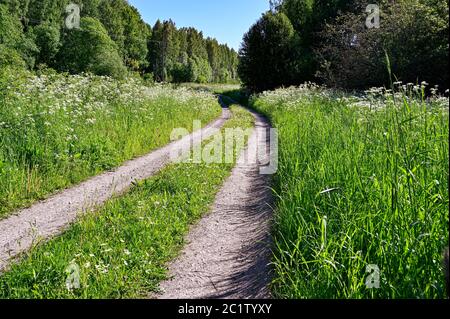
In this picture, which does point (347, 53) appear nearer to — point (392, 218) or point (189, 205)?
point (189, 205)

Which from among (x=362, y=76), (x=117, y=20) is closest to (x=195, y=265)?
(x=362, y=76)

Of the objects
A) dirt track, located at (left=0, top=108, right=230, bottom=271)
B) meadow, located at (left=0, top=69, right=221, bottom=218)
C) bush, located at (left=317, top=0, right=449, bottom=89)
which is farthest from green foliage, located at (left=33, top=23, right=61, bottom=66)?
dirt track, located at (left=0, top=108, right=230, bottom=271)

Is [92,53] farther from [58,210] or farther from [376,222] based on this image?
[376,222]

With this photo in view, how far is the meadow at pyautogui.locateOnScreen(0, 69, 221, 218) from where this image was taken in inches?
258

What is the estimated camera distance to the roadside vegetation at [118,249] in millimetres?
3422

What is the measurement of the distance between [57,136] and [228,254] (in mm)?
5405

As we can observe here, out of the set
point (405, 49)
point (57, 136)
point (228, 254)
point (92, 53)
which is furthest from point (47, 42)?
A: point (228, 254)

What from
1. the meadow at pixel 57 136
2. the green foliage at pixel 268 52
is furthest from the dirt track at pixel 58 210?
the green foliage at pixel 268 52

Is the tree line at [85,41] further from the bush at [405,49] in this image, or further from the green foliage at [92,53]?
the bush at [405,49]

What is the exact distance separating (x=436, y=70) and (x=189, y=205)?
37.4 ft

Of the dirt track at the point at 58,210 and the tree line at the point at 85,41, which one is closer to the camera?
the dirt track at the point at 58,210

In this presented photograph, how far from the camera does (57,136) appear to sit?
803cm

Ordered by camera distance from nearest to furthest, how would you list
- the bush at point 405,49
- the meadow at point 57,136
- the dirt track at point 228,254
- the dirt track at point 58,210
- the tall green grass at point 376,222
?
the tall green grass at point 376,222 < the dirt track at point 228,254 < the dirt track at point 58,210 < the meadow at point 57,136 < the bush at point 405,49

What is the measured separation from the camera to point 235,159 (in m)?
10.0
